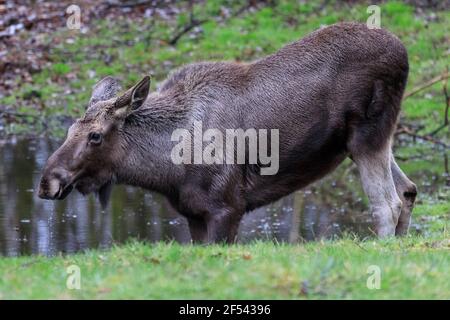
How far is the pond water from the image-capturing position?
11.5 meters

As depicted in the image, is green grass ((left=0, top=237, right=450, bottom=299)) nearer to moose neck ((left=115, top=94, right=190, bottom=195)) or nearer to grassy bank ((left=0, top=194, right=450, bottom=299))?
grassy bank ((left=0, top=194, right=450, bottom=299))

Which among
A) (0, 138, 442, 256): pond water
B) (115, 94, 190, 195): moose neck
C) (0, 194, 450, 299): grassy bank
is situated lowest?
(0, 138, 442, 256): pond water

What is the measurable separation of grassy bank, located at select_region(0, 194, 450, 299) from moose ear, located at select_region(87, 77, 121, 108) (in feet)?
6.93

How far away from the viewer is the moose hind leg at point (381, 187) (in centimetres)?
951

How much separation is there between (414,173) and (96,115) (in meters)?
7.03

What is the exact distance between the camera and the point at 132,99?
30.8 feet

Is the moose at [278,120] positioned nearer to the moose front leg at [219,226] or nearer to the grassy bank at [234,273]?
the moose front leg at [219,226]

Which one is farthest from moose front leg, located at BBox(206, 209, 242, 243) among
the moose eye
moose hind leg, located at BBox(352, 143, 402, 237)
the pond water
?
the pond water

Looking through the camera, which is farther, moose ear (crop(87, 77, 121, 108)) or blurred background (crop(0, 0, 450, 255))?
blurred background (crop(0, 0, 450, 255))

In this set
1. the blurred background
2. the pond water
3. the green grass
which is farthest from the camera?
the blurred background

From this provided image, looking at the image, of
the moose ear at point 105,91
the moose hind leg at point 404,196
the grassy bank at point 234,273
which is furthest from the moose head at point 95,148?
the moose hind leg at point 404,196
